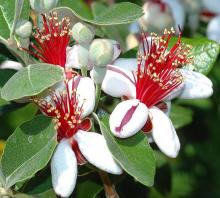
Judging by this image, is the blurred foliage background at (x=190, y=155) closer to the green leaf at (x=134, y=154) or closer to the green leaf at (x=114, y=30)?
the green leaf at (x=114, y=30)

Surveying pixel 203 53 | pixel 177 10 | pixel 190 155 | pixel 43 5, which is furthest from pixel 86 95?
pixel 190 155

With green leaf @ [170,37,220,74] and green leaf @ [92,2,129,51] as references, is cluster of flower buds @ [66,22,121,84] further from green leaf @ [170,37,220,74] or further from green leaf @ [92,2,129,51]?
green leaf @ [92,2,129,51]

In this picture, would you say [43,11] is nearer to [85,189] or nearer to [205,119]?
[85,189]

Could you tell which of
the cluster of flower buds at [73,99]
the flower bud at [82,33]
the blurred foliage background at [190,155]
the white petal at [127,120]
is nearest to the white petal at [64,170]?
the cluster of flower buds at [73,99]

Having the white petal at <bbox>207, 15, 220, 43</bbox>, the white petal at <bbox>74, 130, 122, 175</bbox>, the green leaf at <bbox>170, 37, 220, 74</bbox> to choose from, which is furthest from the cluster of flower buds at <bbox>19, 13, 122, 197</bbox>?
the white petal at <bbox>207, 15, 220, 43</bbox>

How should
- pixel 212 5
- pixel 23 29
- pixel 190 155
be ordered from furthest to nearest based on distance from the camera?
1. pixel 190 155
2. pixel 212 5
3. pixel 23 29

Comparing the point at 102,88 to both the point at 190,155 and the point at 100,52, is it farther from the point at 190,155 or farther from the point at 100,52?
the point at 190,155

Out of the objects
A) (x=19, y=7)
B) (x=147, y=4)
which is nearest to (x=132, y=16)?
(x=19, y=7)
